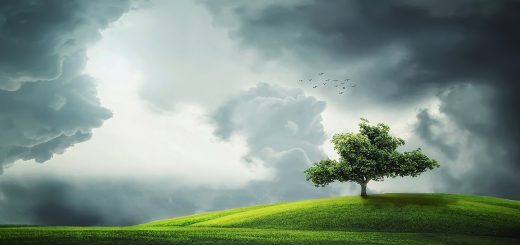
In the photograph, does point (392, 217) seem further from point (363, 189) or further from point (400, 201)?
point (363, 189)

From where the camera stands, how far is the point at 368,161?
223 feet

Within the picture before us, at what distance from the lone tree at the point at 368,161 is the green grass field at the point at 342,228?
398 cm

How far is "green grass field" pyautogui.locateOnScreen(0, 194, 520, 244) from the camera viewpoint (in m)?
38.1

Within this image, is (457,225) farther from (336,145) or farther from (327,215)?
(336,145)

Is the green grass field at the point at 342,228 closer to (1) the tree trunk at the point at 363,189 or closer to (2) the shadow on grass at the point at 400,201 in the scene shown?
(2) the shadow on grass at the point at 400,201

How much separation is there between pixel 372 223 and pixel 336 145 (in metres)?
17.8

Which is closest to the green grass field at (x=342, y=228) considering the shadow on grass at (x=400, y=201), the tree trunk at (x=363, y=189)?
the shadow on grass at (x=400, y=201)

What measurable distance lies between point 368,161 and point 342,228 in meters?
16.1

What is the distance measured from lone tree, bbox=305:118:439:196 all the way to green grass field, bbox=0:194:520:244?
157 inches

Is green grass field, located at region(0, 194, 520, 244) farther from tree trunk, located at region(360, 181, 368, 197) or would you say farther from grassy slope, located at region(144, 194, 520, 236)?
tree trunk, located at region(360, 181, 368, 197)

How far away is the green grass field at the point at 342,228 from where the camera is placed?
38062mm

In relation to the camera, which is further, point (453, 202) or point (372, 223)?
point (453, 202)

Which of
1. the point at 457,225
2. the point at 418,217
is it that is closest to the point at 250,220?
the point at 418,217

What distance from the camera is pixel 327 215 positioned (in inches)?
2425
